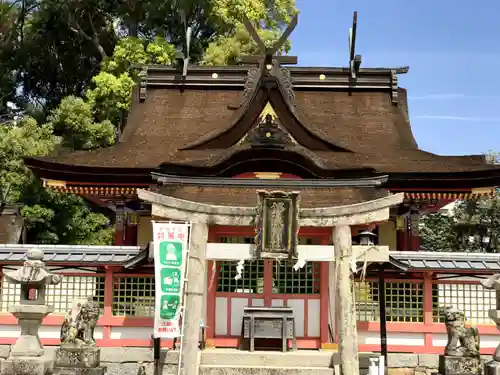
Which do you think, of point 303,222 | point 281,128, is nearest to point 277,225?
point 303,222

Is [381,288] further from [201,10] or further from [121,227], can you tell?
[201,10]

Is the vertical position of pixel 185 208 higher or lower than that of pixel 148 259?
higher

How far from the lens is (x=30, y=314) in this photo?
1027cm

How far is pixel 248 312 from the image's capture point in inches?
517

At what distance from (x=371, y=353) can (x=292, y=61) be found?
8.06 metres

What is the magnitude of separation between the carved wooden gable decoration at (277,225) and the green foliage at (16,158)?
1679 centimetres

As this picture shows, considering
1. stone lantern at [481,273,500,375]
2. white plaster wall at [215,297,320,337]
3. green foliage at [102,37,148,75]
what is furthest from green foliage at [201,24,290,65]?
stone lantern at [481,273,500,375]

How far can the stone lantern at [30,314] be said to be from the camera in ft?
32.8

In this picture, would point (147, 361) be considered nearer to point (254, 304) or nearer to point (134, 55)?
point (254, 304)

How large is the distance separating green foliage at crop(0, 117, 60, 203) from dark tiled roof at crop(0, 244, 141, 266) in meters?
12.4

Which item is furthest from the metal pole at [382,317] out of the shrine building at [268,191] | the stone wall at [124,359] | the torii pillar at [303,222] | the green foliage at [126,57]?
the green foliage at [126,57]

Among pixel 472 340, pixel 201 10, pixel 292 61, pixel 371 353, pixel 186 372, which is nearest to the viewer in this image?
pixel 186 372

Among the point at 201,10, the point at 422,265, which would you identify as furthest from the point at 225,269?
the point at 201,10

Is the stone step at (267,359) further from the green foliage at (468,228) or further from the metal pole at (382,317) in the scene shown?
the green foliage at (468,228)
